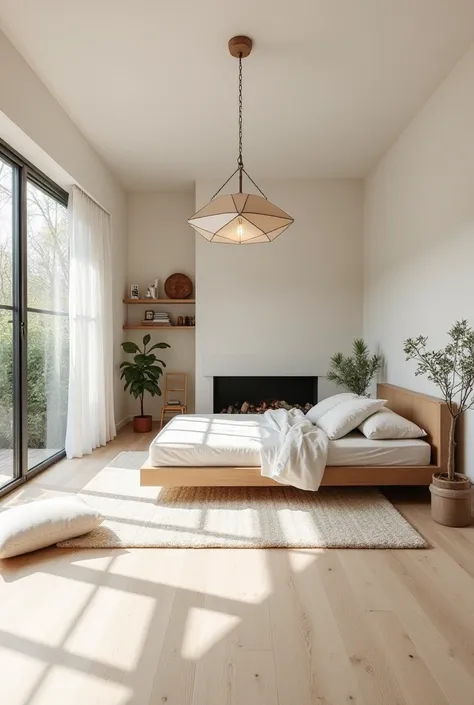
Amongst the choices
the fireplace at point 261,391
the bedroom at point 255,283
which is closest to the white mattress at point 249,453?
the bedroom at point 255,283

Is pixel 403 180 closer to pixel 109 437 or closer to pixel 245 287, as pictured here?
pixel 245 287

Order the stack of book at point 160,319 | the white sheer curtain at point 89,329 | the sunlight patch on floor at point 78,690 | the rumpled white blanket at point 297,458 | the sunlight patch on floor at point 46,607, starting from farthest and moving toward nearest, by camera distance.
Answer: the stack of book at point 160,319 < the white sheer curtain at point 89,329 < the rumpled white blanket at point 297,458 < the sunlight patch on floor at point 46,607 < the sunlight patch on floor at point 78,690

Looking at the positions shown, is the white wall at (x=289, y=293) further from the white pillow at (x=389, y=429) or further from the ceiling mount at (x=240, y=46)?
the ceiling mount at (x=240, y=46)

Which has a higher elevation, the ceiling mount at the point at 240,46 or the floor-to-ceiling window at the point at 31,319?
the ceiling mount at the point at 240,46

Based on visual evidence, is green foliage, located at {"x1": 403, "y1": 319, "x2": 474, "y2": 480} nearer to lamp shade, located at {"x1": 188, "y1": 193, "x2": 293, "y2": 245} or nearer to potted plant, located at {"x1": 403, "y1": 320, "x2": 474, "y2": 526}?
potted plant, located at {"x1": 403, "y1": 320, "x2": 474, "y2": 526}

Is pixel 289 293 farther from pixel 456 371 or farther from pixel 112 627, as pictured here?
pixel 112 627

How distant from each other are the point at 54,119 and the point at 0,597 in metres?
3.46

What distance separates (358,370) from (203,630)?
3874 mm

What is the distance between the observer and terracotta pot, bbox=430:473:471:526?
296 cm

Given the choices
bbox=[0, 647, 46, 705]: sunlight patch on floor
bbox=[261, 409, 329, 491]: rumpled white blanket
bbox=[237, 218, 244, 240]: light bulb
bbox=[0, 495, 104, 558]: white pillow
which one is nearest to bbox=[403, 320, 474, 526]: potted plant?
bbox=[261, 409, 329, 491]: rumpled white blanket

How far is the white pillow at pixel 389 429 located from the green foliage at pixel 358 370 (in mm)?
1751

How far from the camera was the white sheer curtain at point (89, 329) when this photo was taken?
4.58 metres

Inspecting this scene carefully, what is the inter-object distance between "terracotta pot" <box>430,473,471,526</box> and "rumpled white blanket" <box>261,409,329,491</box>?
73 centimetres

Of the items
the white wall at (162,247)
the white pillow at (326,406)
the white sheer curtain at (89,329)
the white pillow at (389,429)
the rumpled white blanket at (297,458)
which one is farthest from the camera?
the white wall at (162,247)
